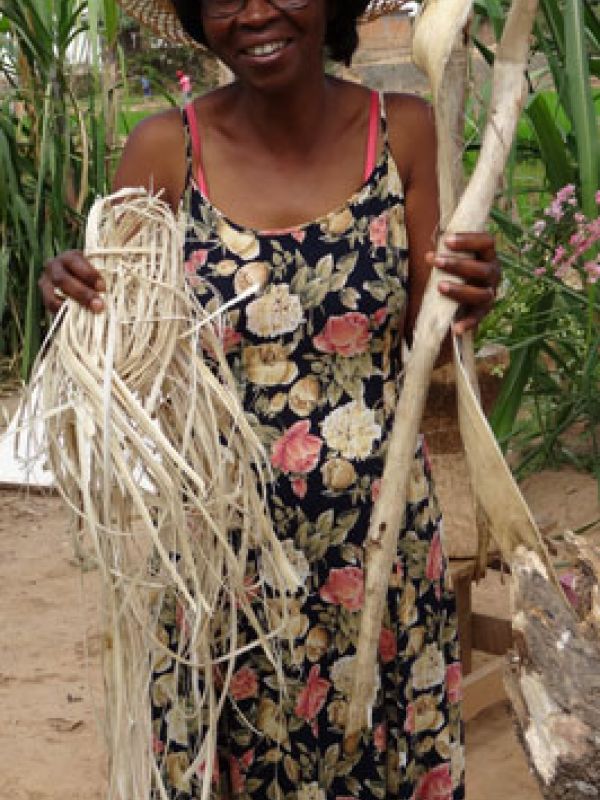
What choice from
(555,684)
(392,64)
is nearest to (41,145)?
(555,684)

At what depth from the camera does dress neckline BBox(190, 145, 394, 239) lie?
185cm

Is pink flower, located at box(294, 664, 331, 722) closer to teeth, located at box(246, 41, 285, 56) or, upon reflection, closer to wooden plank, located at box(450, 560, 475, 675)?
teeth, located at box(246, 41, 285, 56)

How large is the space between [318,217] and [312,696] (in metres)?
0.59

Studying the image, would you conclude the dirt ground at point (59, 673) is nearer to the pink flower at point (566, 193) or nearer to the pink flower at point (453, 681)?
the pink flower at point (453, 681)

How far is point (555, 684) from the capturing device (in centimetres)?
139

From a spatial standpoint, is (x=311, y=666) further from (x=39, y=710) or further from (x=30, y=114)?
(x=30, y=114)

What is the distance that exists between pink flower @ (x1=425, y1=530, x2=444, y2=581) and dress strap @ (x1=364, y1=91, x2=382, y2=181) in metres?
0.46

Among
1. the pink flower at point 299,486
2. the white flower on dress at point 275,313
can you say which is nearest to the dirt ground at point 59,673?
the pink flower at point 299,486

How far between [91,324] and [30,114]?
13.2ft

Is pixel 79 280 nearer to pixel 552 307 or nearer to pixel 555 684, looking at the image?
pixel 555 684

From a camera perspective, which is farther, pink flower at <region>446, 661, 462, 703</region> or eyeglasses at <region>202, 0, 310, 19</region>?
pink flower at <region>446, 661, 462, 703</region>

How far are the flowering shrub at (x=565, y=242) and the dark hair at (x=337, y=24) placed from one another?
67 centimetres

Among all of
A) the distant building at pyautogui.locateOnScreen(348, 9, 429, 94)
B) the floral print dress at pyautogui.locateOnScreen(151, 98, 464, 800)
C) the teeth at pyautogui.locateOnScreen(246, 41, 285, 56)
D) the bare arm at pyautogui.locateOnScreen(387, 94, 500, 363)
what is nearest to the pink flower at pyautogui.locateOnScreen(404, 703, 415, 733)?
the floral print dress at pyautogui.locateOnScreen(151, 98, 464, 800)

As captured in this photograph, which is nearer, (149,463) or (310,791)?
(149,463)
